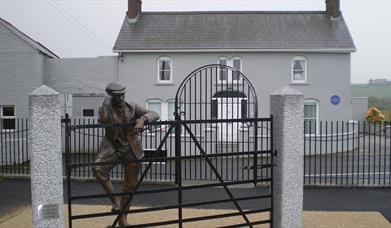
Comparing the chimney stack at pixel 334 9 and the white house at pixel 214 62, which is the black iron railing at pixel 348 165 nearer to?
the white house at pixel 214 62

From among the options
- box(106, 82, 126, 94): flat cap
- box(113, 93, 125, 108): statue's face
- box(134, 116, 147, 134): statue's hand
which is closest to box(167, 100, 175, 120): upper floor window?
box(113, 93, 125, 108): statue's face

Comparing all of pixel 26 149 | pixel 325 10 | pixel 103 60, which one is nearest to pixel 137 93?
pixel 103 60

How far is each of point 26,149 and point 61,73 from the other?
18.5ft

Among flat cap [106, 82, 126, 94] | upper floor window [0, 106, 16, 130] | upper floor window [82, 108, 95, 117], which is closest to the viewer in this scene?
flat cap [106, 82, 126, 94]

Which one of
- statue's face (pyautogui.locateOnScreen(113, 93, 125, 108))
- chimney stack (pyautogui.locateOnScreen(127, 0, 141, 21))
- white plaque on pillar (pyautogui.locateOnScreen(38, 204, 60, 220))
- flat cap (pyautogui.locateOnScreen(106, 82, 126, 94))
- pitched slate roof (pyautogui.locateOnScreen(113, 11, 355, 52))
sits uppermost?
chimney stack (pyautogui.locateOnScreen(127, 0, 141, 21))

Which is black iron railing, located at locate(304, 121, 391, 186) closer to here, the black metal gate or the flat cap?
the black metal gate

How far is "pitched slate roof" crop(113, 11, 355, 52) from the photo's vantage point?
23562mm

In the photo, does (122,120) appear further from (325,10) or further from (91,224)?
(325,10)

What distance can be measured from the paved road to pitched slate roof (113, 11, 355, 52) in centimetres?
1211

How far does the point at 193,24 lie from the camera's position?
25.3 metres

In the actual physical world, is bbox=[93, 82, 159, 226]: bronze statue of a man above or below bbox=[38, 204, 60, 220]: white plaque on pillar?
above

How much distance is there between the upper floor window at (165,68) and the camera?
2391 centimetres

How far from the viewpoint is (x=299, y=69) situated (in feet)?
78.9

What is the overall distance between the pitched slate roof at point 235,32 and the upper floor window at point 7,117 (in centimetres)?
624
